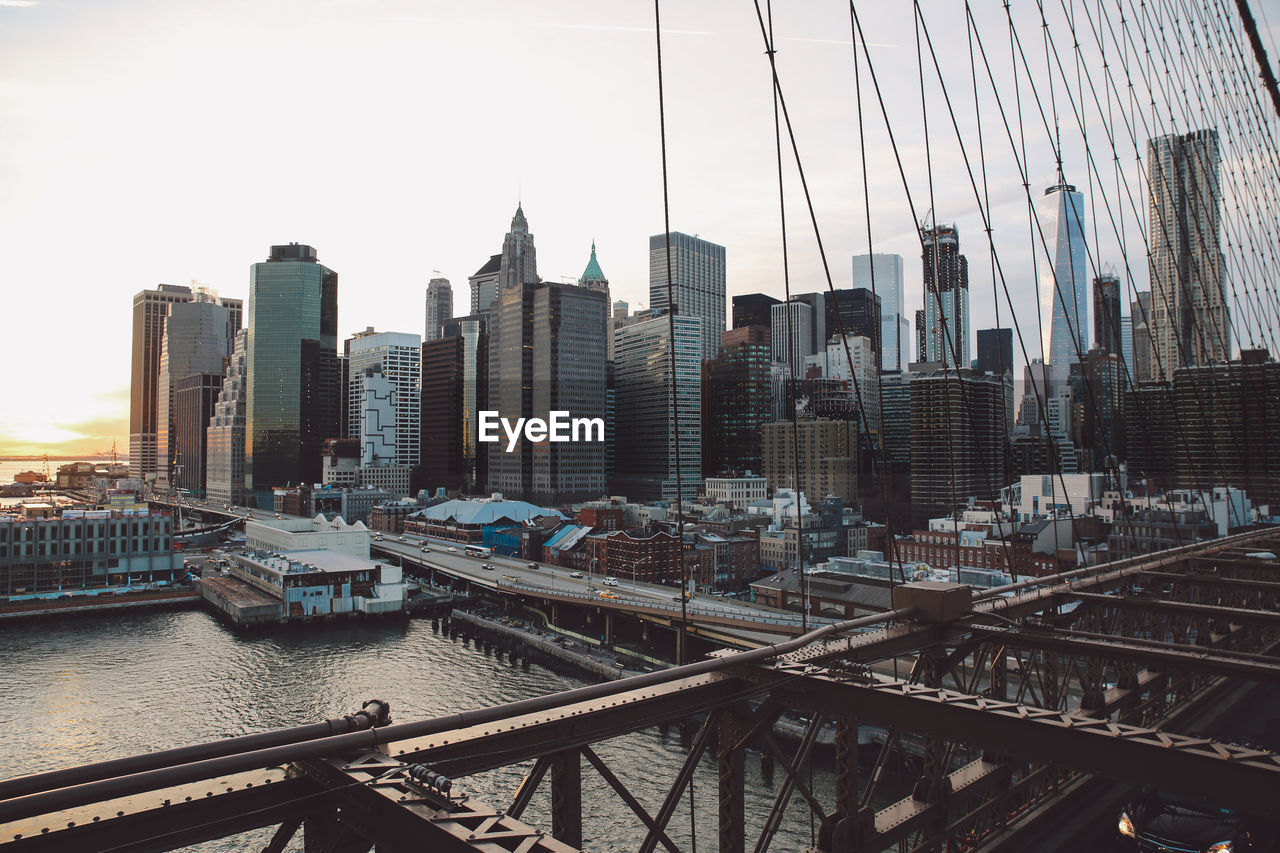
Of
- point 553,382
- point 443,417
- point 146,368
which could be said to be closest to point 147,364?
point 146,368

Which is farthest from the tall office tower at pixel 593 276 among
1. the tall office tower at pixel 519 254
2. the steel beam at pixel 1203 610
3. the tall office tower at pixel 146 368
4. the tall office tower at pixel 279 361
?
the steel beam at pixel 1203 610

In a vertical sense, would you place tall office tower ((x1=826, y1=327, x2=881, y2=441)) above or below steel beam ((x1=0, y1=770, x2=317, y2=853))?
above

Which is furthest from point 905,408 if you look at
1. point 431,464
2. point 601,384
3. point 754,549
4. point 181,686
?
point 181,686

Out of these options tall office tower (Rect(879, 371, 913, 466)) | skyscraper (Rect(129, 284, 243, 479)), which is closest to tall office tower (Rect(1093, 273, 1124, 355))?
tall office tower (Rect(879, 371, 913, 466))

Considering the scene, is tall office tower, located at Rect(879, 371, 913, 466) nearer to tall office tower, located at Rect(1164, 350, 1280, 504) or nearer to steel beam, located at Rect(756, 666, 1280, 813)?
tall office tower, located at Rect(1164, 350, 1280, 504)

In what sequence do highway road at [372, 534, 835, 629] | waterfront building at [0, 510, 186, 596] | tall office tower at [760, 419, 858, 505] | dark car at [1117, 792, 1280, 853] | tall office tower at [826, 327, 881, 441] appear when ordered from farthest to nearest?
tall office tower at [826, 327, 881, 441]
tall office tower at [760, 419, 858, 505]
waterfront building at [0, 510, 186, 596]
highway road at [372, 534, 835, 629]
dark car at [1117, 792, 1280, 853]

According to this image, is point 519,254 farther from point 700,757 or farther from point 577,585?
point 700,757
